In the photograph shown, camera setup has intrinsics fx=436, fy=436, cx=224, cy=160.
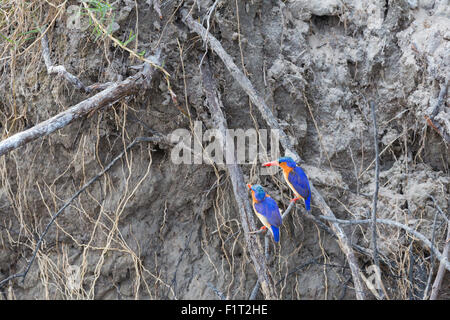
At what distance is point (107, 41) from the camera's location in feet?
7.52

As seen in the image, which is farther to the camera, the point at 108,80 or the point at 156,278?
the point at 156,278

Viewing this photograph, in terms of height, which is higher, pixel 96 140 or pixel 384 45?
pixel 384 45

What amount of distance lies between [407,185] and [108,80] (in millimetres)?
1701

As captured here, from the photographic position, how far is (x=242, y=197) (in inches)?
83.6

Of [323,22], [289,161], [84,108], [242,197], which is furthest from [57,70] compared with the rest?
[323,22]

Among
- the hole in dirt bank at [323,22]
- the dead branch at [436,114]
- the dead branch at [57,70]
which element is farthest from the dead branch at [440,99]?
the dead branch at [57,70]

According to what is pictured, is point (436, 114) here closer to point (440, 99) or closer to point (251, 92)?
point (440, 99)

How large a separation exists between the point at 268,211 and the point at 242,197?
164mm

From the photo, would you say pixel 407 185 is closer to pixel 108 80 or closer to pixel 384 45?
pixel 384 45

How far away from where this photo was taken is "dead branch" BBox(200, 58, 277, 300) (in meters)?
1.98

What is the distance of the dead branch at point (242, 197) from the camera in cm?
198

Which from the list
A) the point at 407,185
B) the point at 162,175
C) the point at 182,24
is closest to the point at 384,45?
the point at 407,185

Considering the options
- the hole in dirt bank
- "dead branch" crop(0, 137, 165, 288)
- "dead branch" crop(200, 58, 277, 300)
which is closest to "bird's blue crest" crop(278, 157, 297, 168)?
"dead branch" crop(200, 58, 277, 300)

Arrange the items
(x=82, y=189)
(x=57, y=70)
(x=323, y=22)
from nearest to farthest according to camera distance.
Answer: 1. (x=57, y=70)
2. (x=82, y=189)
3. (x=323, y=22)
